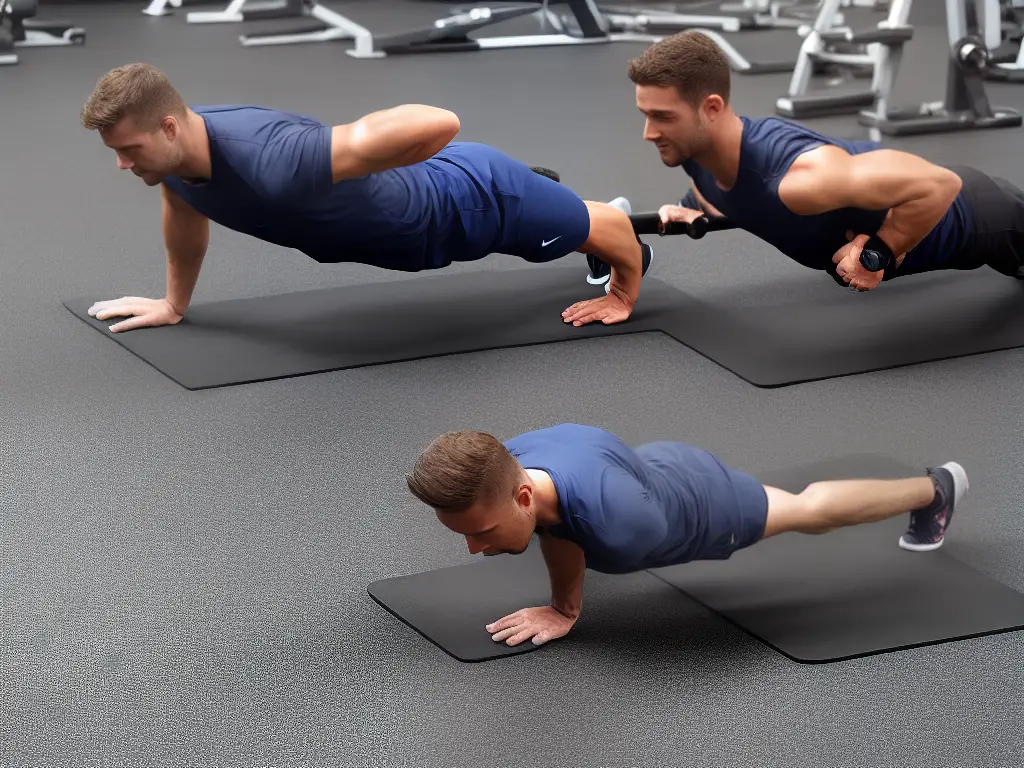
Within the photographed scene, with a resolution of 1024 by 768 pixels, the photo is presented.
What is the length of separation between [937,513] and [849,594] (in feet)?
0.78

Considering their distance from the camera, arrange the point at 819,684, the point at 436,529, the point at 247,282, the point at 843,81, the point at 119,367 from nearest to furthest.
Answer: the point at 819,684 < the point at 436,529 < the point at 119,367 < the point at 247,282 < the point at 843,81

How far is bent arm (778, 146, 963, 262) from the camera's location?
9.62ft

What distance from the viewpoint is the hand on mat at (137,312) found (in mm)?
3402

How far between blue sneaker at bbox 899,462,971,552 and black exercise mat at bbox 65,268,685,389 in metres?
1.17

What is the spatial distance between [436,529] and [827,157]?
125cm

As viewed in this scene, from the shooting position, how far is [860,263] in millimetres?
2990

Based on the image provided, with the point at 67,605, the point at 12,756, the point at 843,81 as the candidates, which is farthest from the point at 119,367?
the point at 843,81

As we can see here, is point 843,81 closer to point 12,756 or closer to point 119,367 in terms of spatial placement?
point 119,367

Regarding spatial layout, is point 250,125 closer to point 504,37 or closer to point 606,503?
point 606,503

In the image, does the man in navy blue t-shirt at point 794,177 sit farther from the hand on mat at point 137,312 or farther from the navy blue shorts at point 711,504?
the hand on mat at point 137,312

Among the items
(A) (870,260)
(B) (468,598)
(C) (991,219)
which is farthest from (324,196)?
(C) (991,219)

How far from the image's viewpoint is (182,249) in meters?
3.28

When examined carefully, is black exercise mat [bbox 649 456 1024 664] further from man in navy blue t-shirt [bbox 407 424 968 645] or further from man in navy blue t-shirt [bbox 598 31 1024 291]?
man in navy blue t-shirt [bbox 598 31 1024 291]

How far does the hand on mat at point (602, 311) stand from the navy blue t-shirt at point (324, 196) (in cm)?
32
